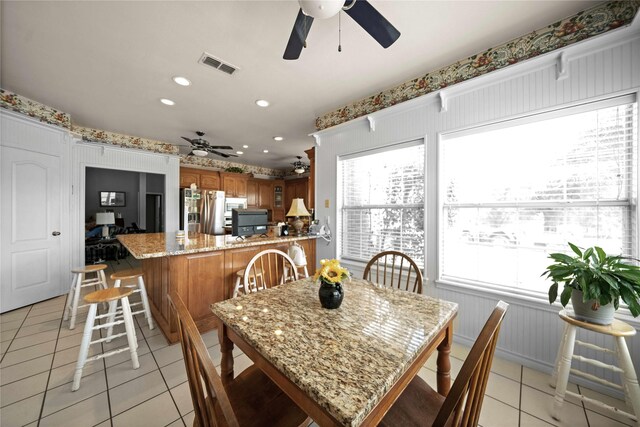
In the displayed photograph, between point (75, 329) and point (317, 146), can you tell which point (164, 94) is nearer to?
point (317, 146)

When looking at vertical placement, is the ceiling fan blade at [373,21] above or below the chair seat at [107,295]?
above

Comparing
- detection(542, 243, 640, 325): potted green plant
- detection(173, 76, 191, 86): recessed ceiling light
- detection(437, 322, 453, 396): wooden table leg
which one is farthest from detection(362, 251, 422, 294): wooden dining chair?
detection(173, 76, 191, 86): recessed ceiling light

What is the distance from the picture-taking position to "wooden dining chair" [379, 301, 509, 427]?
2.15 ft

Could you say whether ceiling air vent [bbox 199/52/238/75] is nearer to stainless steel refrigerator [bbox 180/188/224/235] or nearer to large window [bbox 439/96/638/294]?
large window [bbox 439/96/638/294]

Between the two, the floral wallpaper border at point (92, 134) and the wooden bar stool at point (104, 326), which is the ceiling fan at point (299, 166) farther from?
the wooden bar stool at point (104, 326)

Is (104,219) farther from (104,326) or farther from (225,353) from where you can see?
(225,353)

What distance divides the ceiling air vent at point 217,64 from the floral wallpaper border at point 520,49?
163cm

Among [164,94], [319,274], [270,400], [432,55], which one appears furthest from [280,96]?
[270,400]

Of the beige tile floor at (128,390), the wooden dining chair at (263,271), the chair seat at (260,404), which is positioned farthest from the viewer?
the wooden dining chair at (263,271)

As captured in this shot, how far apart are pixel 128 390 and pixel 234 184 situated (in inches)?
212

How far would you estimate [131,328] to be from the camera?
6.19 feet

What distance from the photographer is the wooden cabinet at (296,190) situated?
7.38 m

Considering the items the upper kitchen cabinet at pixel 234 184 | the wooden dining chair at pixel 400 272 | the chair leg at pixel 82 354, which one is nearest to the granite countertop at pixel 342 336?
the wooden dining chair at pixel 400 272

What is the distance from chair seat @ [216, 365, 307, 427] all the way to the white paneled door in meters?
3.84
